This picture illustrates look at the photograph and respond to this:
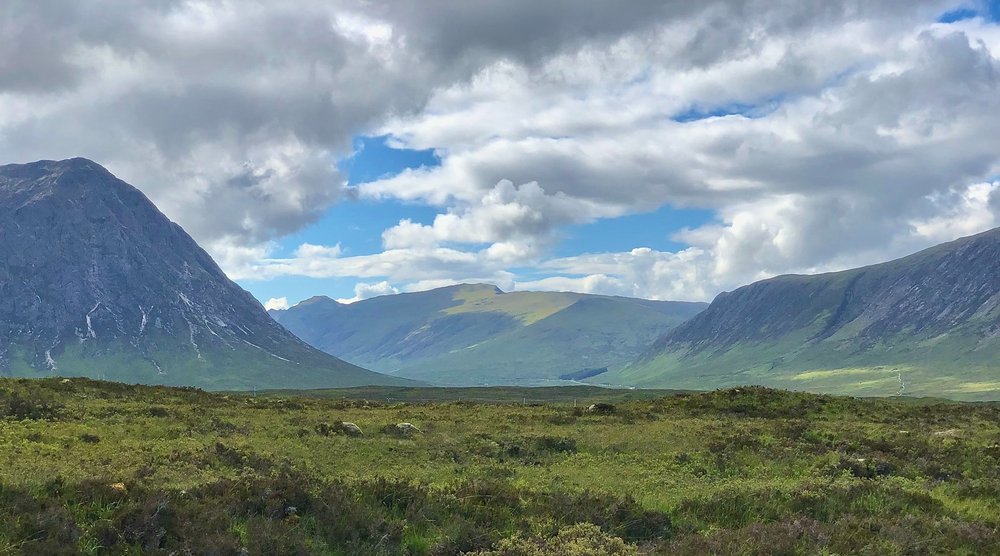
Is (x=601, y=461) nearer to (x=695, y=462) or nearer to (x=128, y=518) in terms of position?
(x=695, y=462)

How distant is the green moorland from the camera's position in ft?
48.4

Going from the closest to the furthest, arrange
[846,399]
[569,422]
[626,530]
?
[626,530], [569,422], [846,399]

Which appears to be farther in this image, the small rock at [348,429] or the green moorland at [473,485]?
the small rock at [348,429]

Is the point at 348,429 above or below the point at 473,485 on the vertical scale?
above

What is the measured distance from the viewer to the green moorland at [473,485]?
1475cm

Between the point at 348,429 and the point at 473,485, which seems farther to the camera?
the point at 348,429

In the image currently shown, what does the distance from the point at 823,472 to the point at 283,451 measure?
824 inches

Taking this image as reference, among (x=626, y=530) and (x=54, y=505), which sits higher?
(x=54, y=505)

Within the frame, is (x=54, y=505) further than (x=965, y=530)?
No

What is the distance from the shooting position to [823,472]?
26.0 m

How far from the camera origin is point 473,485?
64.4ft

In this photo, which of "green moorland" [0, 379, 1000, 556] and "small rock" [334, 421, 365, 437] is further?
"small rock" [334, 421, 365, 437]

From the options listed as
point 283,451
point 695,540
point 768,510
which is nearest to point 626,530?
point 695,540

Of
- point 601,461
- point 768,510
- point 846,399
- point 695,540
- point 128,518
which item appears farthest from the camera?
point 846,399
